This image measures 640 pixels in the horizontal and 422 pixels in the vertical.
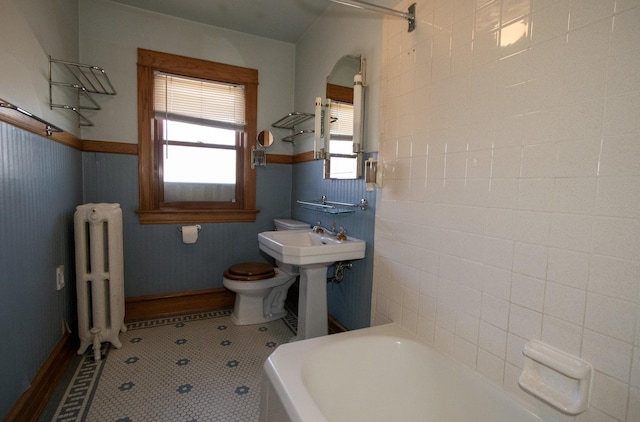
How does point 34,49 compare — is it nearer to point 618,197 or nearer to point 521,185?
point 521,185

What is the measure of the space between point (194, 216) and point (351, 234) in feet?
4.78

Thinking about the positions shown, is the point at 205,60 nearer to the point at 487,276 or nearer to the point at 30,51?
the point at 30,51

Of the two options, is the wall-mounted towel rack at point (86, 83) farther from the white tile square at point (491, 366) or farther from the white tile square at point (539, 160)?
the white tile square at point (491, 366)

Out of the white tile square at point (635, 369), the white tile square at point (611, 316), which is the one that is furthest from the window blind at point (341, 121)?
the white tile square at point (635, 369)

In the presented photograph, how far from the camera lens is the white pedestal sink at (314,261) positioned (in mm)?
1752

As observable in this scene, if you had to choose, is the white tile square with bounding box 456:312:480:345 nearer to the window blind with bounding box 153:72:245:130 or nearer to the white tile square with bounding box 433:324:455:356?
the white tile square with bounding box 433:324:455:356

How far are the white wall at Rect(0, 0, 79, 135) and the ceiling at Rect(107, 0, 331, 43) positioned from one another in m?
0.67

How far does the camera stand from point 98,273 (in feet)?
6.42

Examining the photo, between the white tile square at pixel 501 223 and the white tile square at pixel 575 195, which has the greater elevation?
the white tile square at pixel 575 195

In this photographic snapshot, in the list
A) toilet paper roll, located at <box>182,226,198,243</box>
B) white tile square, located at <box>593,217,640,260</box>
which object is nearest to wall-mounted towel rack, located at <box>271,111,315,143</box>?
toilet paper roll, located at <box>182,226,198,243</box>

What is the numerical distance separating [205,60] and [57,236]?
1.77 meters

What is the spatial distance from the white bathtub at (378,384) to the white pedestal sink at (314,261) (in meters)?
0.49

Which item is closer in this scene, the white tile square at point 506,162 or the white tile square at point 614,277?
the white tile square at point 614,277

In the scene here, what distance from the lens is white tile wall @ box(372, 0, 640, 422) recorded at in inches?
31.9
